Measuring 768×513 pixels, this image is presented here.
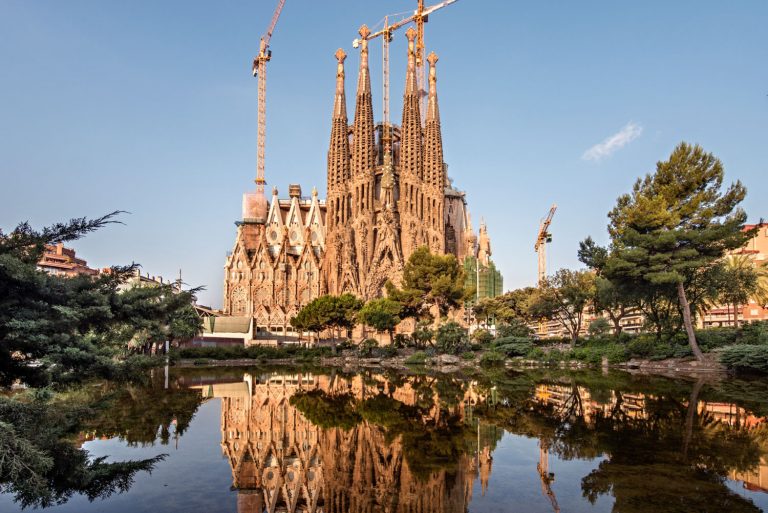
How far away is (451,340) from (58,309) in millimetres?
38093

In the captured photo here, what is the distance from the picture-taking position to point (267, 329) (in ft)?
249

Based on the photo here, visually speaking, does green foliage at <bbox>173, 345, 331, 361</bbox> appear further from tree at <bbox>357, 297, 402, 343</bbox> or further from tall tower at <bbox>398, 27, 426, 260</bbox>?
tall tower at <bbox>398, 27, 426, 260</bbox>

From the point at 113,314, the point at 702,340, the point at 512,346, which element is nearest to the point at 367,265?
the point at 512,346

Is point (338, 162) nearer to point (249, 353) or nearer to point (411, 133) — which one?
point (411, 133)

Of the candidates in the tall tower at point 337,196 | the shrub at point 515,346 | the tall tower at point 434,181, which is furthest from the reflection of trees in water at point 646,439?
the tall tower at point 337,196

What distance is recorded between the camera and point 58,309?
6.93 m

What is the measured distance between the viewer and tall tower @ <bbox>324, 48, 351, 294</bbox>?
7450 centimetres

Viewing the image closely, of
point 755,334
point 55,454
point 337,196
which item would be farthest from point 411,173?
point 55,454

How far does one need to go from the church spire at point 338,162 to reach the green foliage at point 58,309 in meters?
67.5

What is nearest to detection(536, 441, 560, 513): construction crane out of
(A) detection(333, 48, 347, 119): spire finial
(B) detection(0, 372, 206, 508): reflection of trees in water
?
(B) detection(0, 372, 206, 508): reflection of trees in water

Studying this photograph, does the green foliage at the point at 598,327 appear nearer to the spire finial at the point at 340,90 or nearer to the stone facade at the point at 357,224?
the stone facade at the point at 357,224

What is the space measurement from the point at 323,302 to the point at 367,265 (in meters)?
21.3

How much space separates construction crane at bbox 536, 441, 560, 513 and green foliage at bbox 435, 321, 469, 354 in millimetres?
32490

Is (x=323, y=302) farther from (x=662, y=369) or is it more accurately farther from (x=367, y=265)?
(x=662, y=369)
